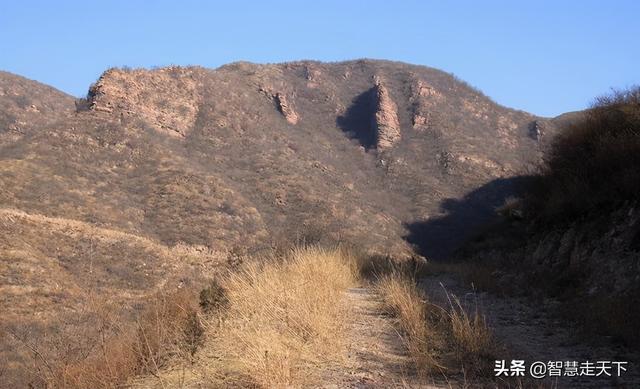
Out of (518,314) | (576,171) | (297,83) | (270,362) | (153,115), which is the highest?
(297,83)

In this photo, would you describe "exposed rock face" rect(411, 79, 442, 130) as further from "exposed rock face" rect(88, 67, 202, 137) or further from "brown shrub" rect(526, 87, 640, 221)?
"brown shrub" rect(526, 87, 640, 221)

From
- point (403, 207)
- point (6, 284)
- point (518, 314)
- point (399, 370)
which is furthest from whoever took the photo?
point (403, 207)

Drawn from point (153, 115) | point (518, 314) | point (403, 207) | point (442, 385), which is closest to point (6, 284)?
point (518, 314)

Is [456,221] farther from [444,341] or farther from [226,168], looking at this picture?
[444,341]

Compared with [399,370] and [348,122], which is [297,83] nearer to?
[348,122]

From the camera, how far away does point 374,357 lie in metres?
4.78

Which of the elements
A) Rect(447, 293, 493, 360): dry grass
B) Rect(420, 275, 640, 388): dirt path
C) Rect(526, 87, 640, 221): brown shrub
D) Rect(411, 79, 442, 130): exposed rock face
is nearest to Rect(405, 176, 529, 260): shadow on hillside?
Rect(411, 79, 442, 130): exposed rock face

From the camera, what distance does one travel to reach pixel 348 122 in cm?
5916

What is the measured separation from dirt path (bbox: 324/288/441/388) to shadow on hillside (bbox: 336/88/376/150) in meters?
48.5

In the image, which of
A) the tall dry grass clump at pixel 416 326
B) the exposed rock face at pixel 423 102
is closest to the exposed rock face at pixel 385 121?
the exposed rock face at pixel 423 102

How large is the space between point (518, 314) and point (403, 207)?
119 feet

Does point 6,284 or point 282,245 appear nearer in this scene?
point 282,245

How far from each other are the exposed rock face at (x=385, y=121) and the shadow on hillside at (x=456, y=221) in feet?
36.2

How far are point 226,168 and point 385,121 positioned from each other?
23.3 metres
